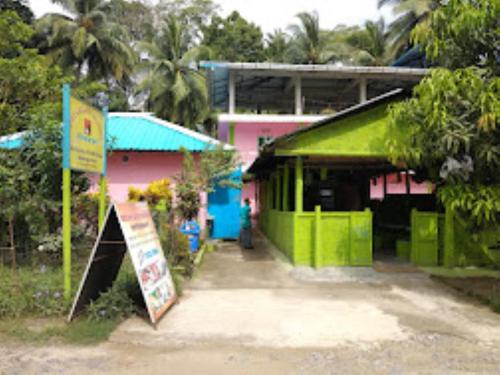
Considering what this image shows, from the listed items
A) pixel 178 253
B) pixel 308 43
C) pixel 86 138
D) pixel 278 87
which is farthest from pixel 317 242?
pixel 308 43

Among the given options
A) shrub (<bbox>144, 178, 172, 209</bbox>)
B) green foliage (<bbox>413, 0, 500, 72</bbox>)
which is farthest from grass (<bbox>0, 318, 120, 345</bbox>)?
shrub (<bbox>144, 178, 172, 209</bbox>)

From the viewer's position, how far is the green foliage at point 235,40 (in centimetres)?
3488

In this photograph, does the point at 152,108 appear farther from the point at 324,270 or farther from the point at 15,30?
the point at 324,270

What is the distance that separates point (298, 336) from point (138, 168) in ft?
34.3

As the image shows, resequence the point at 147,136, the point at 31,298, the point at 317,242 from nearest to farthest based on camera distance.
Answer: the point at 31,298
the point at 317,242
the point at 147,136

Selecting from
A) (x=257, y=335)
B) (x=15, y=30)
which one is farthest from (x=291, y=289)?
(x=15, y=30)

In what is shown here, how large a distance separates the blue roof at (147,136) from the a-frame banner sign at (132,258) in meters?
6.98

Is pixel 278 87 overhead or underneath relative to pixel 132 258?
overhead

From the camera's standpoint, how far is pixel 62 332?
208 inches

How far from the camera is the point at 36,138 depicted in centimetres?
785

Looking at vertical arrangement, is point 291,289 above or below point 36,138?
below

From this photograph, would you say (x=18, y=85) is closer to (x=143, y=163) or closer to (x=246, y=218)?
(x=143, y=163)

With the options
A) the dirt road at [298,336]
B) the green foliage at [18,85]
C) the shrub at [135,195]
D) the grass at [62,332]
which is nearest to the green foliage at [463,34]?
the dirt road at [298,336]

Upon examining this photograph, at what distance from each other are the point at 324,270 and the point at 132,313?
435cm
